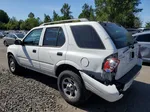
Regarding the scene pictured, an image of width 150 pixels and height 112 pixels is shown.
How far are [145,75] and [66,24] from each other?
12.1 ft

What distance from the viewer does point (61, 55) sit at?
13.7 feet

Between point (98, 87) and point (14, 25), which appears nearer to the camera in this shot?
point (98, 87)

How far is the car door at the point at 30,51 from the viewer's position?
16.6 feet

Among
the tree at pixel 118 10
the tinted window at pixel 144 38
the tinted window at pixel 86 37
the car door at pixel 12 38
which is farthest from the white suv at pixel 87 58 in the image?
the tree at pixel 118 10

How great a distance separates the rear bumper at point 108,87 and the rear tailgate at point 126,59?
137 mm

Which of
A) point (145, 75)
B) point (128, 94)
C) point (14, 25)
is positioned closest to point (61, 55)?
→ point (128, 94)

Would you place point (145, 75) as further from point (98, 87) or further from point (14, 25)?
point (14, 25)

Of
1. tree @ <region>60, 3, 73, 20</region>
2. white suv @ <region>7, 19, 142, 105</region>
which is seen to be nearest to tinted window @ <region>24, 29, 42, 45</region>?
white suv @ <region>7, 19, 142, 105</region>

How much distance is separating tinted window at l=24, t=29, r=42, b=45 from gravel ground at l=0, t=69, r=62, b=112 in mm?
1219

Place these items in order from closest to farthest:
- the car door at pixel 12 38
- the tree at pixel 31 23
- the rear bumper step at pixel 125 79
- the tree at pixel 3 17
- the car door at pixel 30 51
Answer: the rear bumper step at pixel 125 79
the car door at pixel 30 51
the car door at pixel 12 38
the tree at pixel 31 23
the tree at pixel 3 17

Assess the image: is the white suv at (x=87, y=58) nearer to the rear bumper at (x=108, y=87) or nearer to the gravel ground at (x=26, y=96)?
the rear bumper at (x=108, y=87)

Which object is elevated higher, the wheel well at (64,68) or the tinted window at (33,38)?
the tinted window at (33,38)

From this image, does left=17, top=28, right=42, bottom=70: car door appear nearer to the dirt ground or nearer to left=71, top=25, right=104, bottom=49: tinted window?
the dirt ground

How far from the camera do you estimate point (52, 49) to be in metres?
4.45
